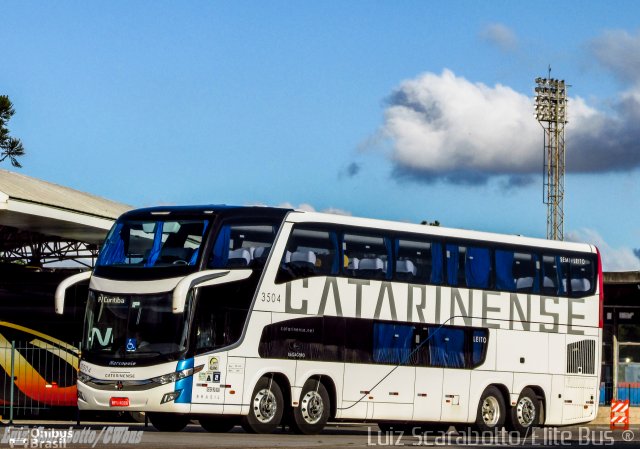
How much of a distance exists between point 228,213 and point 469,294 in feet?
19.3

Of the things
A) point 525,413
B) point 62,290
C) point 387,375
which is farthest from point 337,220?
point 525,413

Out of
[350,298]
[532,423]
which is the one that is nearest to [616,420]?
[532,423]

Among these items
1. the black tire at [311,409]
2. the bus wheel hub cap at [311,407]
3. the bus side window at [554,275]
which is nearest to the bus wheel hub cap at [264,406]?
the black tire at [311,409]

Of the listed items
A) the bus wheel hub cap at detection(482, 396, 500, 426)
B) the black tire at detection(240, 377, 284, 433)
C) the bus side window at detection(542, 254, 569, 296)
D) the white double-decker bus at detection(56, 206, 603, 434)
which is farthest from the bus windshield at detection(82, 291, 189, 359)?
the bus side window at detection(542, 254, 569, 296)

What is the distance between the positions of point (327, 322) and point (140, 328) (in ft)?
12.2

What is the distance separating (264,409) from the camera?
86.2 feet

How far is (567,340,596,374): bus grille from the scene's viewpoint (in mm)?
31188

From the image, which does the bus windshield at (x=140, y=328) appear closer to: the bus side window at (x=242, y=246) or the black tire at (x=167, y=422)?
the bus side window at (x=242, y=246)

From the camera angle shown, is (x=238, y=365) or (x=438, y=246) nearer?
(x=238, y=365)

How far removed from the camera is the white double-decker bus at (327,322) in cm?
2517

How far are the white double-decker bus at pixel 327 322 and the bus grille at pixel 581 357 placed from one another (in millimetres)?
37

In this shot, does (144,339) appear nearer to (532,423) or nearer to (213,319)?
(213,319)

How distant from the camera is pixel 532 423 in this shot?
30547 mm

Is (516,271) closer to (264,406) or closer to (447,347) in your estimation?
(447,347)
